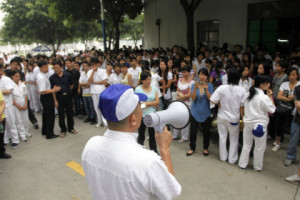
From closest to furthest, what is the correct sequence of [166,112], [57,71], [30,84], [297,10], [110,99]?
[110,99]
[166,112]
[57,71]
[30,84]
[297,10]

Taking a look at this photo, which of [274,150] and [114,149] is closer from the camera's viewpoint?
[114,149]

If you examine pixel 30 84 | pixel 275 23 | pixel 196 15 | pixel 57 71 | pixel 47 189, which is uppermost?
pixel 196 15

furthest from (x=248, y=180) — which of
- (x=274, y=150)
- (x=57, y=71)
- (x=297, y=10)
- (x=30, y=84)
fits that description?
(x=297, y=10)

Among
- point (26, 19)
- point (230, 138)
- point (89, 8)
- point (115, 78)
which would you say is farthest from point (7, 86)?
point (26, 19)

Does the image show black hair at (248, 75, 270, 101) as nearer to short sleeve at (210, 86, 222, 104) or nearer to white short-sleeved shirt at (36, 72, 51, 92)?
short sleeve at (210, 86, 222, 104)

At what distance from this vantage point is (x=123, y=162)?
1.36 metres

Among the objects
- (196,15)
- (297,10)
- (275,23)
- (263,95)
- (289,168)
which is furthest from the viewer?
(196,15)

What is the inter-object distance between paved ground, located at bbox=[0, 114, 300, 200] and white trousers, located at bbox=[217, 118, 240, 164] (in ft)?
0.50

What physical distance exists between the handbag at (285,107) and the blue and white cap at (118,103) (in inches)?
163

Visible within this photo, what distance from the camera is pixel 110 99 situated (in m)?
1.40

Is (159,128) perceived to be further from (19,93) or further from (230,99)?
(19,93)

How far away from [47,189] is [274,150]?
417 centimetres

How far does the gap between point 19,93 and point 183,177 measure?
405 cm

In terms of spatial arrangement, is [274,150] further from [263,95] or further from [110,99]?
[110,99]
